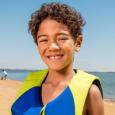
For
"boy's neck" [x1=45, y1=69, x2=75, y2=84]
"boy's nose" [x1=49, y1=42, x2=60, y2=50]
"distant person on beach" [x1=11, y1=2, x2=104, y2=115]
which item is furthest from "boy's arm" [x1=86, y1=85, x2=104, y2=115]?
"boy's nose" [x1=49, y1=42, x2=60, y2=50]

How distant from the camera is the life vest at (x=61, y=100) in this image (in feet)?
7.47

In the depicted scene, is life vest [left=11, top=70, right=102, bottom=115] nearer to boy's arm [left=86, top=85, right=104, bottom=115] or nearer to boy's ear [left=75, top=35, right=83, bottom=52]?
boy's arm [left=86, top=85, right=104, bottom=115]

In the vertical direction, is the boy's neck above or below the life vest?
above

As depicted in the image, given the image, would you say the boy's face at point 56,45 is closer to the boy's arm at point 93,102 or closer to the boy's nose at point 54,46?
the boy's nose at point 54,46

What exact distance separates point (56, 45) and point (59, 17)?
0.20 m

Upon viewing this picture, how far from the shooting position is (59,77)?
8.25 feet

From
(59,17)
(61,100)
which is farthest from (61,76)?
(59,17)

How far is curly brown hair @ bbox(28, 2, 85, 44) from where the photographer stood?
244cm

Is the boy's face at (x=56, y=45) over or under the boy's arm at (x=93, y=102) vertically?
over

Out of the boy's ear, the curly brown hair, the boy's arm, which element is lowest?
the boy's arm

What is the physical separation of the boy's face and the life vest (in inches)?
5.5

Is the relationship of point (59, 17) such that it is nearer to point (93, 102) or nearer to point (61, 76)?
point (61, 76)

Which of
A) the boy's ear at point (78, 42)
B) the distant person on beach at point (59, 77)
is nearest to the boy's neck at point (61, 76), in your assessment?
the distant person on beach at point (59, 77)

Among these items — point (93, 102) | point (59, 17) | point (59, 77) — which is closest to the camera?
point (93, 102)
